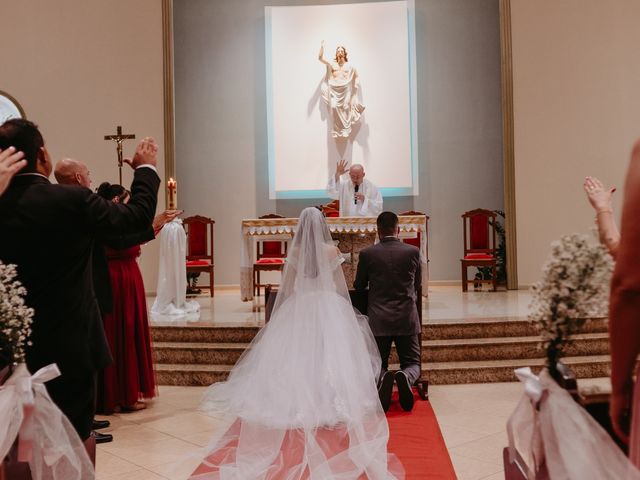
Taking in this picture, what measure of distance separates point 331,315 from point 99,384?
2008 mm

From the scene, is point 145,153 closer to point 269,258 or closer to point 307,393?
point 307,393

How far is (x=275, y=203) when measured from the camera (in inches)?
469

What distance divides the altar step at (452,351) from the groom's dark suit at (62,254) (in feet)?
12.4

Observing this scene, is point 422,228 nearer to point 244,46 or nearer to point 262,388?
point 262,388

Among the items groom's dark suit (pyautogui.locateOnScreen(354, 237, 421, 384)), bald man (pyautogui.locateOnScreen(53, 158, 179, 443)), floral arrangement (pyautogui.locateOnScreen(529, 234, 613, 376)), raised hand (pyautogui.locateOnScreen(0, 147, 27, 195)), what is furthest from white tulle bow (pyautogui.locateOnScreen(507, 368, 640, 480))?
groom's dark suit (pyautogui.locateOnScreen(354, 237, 421, 384))

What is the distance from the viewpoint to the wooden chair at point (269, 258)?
907cm

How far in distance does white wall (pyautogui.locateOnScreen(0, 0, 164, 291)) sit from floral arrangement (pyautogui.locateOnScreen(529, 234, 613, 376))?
9551mm

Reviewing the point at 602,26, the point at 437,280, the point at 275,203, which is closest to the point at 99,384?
the point at 275,203

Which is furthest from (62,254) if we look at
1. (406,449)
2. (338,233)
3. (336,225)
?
(338,233)

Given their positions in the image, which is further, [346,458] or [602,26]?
[602,26]

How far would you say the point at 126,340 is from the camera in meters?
5.51

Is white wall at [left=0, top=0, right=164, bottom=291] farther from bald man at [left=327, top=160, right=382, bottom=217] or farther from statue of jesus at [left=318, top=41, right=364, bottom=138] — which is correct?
bald man at [left=327, top=160, right=382, bottom=217]

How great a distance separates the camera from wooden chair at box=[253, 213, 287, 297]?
9.07m

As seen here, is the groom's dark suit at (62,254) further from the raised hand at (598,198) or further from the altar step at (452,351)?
the altar step at (452,351)
